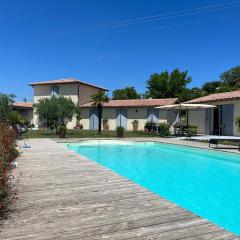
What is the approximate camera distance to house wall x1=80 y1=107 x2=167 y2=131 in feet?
101

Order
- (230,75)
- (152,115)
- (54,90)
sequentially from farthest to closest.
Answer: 1. (230,75)
2. (54,90)
3. (152,115)

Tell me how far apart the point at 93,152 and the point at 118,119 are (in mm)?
16404

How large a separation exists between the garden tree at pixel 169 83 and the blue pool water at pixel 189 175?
30145 millimetres

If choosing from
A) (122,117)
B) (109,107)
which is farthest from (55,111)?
(122,117)

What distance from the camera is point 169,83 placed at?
47.2m

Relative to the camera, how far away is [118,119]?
31.9 meters

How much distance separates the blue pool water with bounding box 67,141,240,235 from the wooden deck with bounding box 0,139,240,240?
1499 millimetres

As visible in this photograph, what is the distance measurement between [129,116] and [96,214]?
27.4 m

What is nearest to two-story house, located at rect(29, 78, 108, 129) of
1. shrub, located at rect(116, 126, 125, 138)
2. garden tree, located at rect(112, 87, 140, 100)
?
shrub, located at rect(116, 126, 125, 138)

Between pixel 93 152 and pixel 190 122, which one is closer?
pixel 93 152

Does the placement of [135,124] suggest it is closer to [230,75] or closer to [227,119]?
[227,119]

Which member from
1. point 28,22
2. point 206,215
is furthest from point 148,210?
point 28,22

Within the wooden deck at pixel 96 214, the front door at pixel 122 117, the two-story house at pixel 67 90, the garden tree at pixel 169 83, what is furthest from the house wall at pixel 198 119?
the garden tree at pixel 169 83

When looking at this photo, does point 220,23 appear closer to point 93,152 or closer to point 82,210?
point 93,152
